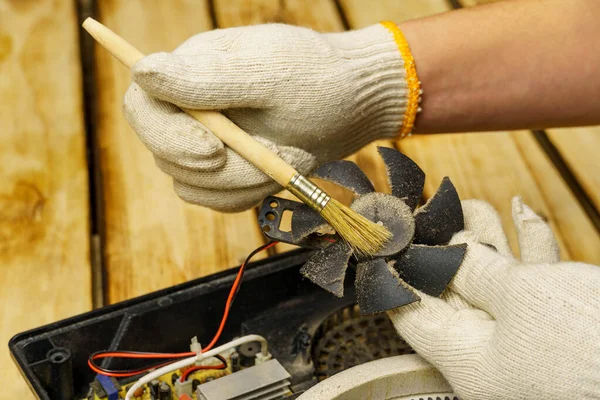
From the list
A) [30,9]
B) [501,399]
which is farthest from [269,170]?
[30,9]

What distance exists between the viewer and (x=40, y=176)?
1.55m

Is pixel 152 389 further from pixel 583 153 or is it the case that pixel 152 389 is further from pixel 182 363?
pixel 583 153

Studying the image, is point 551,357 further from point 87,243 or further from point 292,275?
point 87,243

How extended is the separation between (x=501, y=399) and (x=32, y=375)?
0.61 m

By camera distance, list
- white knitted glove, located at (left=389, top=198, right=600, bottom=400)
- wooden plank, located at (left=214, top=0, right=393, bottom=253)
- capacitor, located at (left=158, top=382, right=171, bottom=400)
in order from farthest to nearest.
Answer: wooden plank, located at (left=214, top=0, right=393, bottom=253), capacitor, located at (left=158, top=382, right=171, bottom=400), white knitted glove, located at (left=389, top=198, right=600, bottom=400)

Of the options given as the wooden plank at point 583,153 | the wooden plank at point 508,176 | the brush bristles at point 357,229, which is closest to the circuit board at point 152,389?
Answer: the brush bristles at point 357,229

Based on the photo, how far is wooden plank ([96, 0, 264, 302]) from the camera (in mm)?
1374

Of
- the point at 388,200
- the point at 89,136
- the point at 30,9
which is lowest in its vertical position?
the point at 388,200

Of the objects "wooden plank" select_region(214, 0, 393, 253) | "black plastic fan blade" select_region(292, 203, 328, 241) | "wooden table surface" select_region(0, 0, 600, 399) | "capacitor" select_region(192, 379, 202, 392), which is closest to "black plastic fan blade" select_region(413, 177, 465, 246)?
"black plastic fan blade" select_region(292, 203, 328, 241)

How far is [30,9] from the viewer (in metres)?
1.99

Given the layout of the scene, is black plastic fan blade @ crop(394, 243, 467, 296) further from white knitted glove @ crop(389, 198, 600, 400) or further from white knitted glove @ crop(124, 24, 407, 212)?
white knitted glove @ crop(124, 24, 407, 212)

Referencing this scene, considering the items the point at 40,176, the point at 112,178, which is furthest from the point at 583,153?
the point at 40,176

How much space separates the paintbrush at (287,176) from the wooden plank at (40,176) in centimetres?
47

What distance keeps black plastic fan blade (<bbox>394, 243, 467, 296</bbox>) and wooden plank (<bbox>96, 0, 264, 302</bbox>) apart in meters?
0.50
